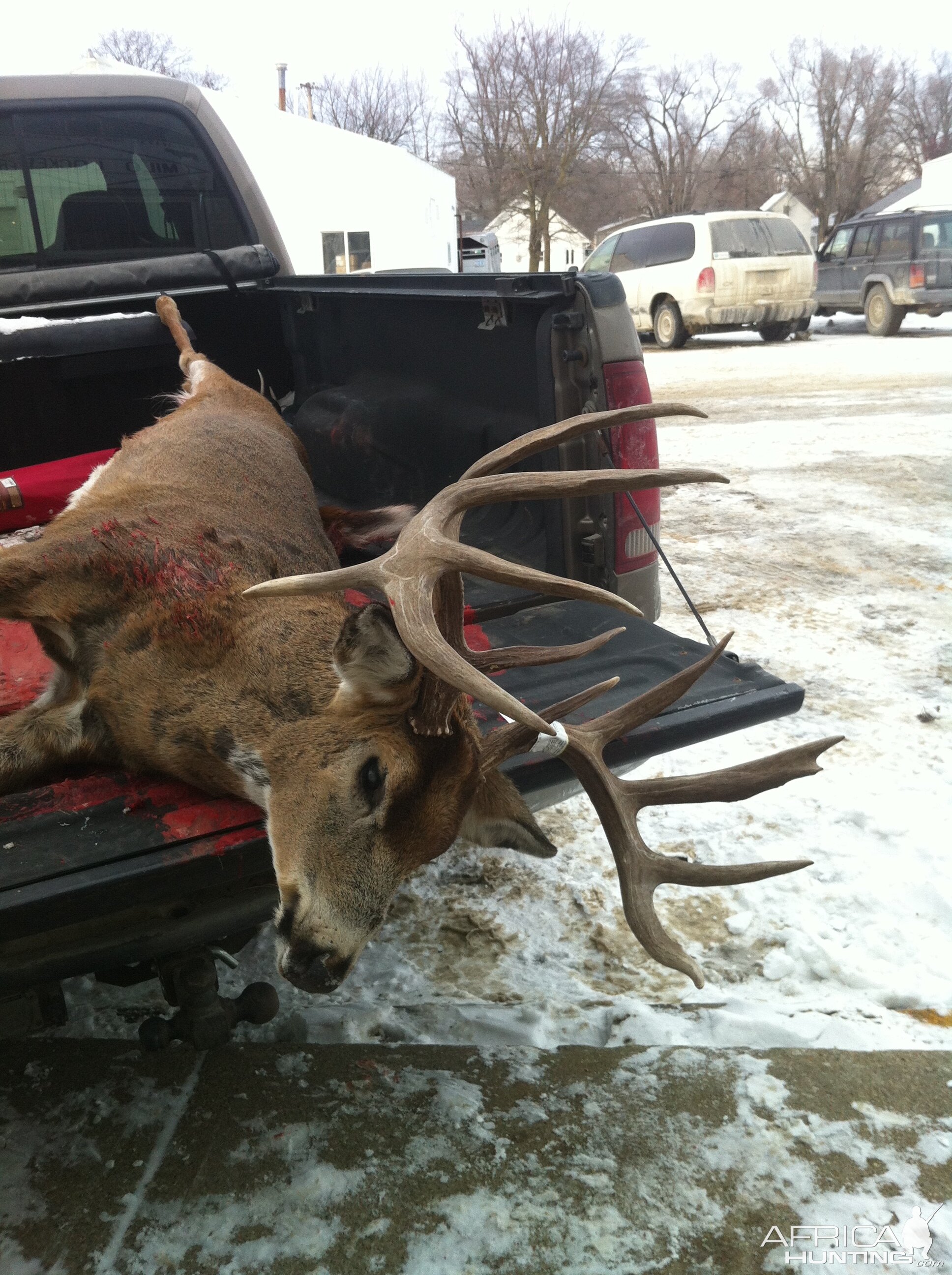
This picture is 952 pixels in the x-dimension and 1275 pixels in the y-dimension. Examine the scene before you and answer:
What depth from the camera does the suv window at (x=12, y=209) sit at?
4535 millimetres

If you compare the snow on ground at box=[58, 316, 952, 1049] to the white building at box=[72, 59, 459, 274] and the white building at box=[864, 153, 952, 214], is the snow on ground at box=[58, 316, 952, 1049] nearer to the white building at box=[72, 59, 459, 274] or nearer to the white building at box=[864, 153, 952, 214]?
the white building at box=[72, 59, 459, 274]

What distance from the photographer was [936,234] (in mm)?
18469

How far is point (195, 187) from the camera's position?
17.0 ft

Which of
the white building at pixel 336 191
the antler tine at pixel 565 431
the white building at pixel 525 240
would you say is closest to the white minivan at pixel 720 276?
the white building at pixel 336 191

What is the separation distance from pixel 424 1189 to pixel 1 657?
189 cm

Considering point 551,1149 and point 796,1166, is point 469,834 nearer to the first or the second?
point 551,1149

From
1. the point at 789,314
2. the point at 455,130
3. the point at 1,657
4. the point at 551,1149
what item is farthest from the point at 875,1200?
the point at 455,130

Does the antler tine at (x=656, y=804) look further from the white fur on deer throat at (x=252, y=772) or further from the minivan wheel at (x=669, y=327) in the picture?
the minivan wheel at (x=669, y=327)

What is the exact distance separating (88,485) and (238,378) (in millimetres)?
1649

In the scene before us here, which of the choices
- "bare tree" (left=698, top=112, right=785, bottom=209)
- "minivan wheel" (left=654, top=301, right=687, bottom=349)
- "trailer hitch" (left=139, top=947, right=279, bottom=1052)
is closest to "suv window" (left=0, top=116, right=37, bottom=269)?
"trailer hitch" (left=139, top=947, right=279, bottom=1052)

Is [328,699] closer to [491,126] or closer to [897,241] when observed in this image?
[897,241]

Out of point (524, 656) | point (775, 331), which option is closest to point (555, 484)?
point (524, 656)

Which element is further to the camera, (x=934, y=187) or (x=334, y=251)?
(x=934, y=187)

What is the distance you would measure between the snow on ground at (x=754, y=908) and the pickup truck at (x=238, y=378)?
2.10ft
